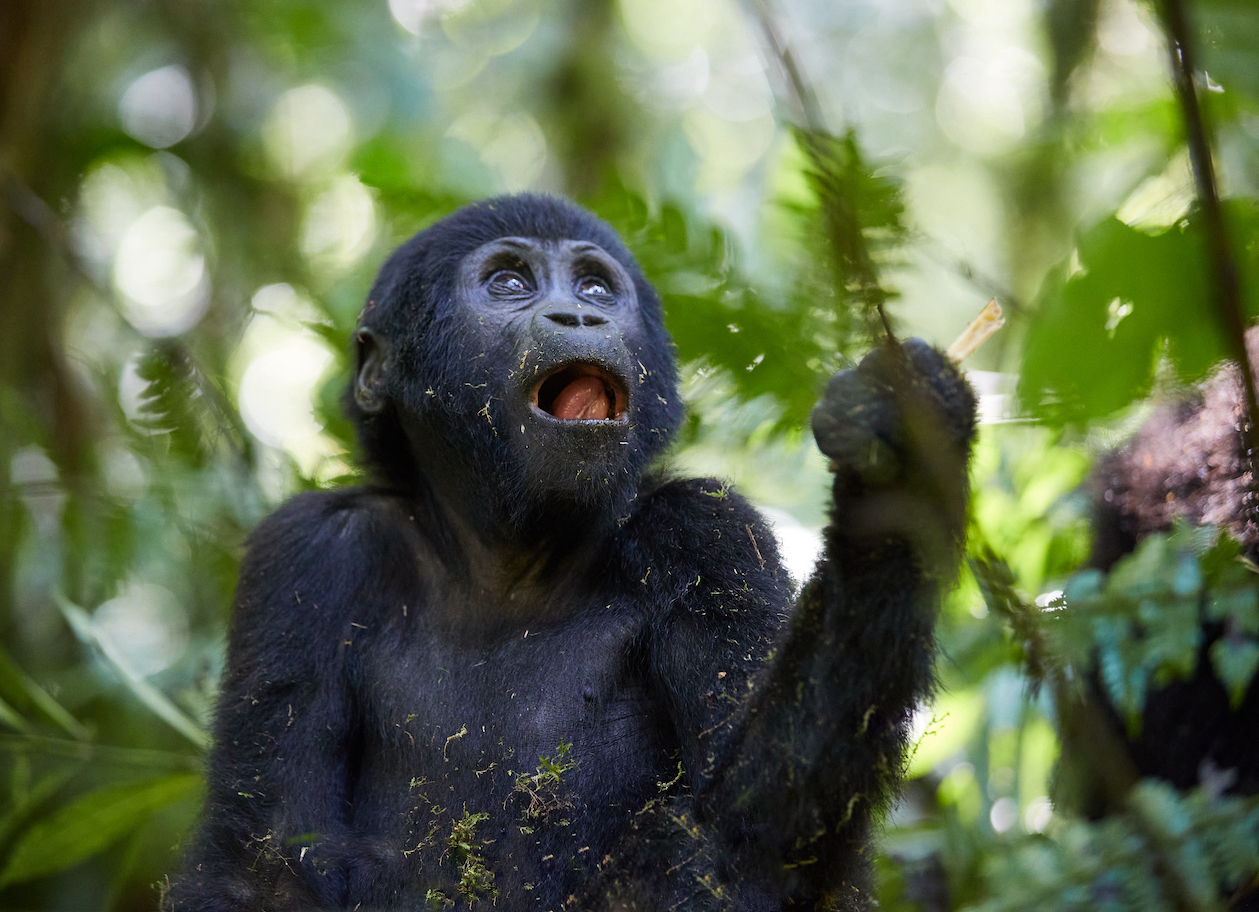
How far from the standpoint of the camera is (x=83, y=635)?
4.73 meters

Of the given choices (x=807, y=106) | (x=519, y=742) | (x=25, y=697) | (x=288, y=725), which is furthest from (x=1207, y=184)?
(x=25, y=697)

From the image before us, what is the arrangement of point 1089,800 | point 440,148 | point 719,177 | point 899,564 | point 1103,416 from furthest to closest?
point 719,177
point 440,148
point 1089,800
point 899,564
point 1103,416

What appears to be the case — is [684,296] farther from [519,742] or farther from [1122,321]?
[1122,321]

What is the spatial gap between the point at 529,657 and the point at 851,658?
122 cm

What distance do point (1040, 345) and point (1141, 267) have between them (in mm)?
197

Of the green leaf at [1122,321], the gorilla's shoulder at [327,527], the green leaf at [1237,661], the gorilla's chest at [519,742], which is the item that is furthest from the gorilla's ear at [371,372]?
the green leaf at [1237,661]

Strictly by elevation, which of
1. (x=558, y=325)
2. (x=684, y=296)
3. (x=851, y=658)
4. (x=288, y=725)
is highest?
(x=684, y=296)

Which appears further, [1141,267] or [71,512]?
[71,512]

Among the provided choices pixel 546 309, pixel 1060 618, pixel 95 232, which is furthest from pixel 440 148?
pixel 1060 618

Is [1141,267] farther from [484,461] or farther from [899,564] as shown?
[484,461]

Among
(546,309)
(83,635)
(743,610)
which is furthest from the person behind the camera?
(83,635)

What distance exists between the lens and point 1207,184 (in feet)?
4.36

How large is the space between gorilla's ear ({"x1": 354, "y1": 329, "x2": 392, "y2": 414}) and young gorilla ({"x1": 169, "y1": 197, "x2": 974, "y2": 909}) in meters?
0.01

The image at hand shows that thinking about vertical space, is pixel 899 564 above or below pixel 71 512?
below
